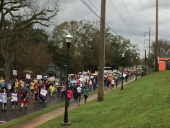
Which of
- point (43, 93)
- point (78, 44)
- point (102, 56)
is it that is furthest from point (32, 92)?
point (78, 44)

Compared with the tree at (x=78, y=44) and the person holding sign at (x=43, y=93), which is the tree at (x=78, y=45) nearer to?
the tree at (x=78, y=44)

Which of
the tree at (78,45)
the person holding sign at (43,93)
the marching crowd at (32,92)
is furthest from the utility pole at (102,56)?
the tree at (78,45)

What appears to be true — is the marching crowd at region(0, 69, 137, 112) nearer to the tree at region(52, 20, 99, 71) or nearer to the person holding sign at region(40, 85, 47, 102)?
the person holding sign at region(40, 85, 47, 102)

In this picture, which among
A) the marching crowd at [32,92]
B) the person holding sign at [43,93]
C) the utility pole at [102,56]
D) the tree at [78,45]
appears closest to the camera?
the marching crowd at [32,92]

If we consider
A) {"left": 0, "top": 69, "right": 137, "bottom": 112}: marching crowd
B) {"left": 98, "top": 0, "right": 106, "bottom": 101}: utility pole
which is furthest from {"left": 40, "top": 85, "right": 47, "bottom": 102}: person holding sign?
{"left": 98, "top": 0, "right": 106, "bottom": 101}: utility pole

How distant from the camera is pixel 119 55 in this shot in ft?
317

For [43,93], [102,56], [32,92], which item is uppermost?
[102,56]

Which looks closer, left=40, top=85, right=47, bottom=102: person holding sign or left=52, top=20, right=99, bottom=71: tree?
left=40, top=85, right=47, bottom=102: person holding sign

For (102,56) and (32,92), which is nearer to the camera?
(102,56)

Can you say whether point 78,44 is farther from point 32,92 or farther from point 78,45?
point 32,92

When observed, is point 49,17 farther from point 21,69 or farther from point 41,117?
point 41,117

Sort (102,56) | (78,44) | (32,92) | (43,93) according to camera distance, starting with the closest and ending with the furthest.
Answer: (102,56)
(43,93)
(32,92)
(78,44)

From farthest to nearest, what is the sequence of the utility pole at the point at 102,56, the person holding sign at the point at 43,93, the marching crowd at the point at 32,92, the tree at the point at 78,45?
the tree at the point at 78,45
the person holding sign at the point at 43,93
the utility pole at the point at 102,56
the marching crowd at the point at 32,92

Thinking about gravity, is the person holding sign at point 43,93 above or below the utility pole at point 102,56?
below
